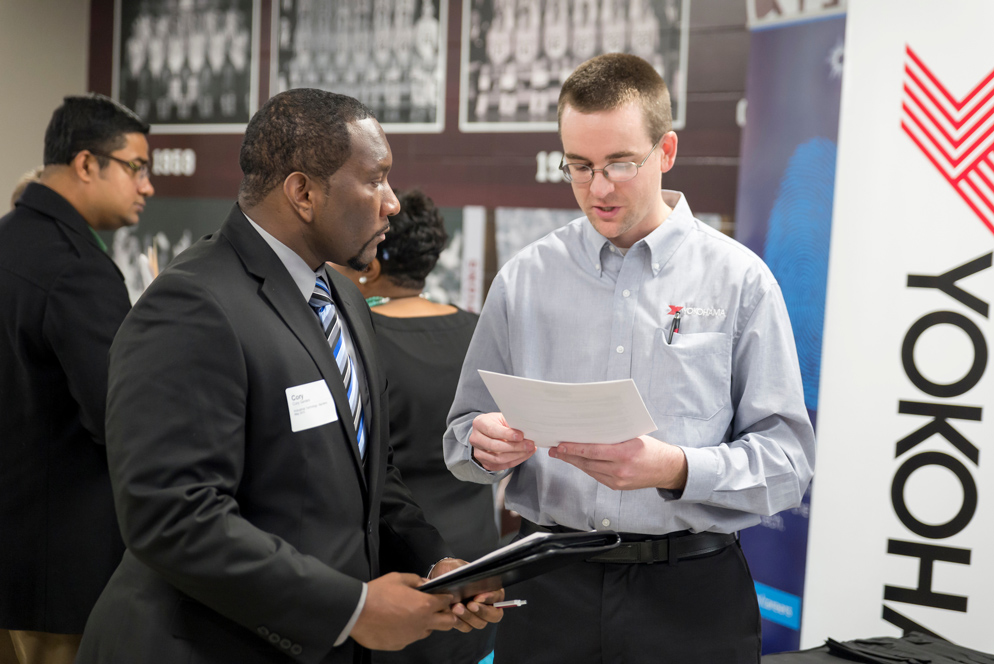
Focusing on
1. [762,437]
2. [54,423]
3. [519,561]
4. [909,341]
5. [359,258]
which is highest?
[359,258]

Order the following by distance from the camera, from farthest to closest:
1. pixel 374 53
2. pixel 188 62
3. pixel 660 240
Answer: pixel 188 62 → pixel 374 53 → pixel 660 240

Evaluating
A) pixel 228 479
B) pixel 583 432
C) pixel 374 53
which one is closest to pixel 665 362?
pixel 583 432

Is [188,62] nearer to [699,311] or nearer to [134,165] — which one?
[134,165]

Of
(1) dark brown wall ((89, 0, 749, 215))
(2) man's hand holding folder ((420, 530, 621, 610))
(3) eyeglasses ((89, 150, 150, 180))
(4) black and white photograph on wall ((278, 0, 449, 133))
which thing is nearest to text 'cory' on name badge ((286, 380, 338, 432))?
(2) man's hand holding folder ((420, 530, 621, 610))

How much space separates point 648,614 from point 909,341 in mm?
1359

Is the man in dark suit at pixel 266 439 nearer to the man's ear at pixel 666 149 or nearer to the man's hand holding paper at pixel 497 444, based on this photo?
the man's hand holding paper at pixel 497 444

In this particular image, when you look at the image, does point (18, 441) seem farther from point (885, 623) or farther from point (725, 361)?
point (885, 623)

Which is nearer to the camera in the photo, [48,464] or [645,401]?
[645,401]

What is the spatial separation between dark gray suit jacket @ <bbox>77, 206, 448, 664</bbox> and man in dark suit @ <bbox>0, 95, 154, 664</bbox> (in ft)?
3.96

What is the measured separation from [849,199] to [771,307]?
109 cm

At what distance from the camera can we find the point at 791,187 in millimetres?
2719

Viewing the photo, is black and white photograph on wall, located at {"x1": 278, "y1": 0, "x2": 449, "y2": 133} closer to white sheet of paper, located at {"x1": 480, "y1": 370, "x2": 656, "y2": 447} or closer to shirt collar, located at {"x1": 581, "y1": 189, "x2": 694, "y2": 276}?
shirt collar, located at {"x1": 581, "y1": 189, "x2": 694, "y2": 276}

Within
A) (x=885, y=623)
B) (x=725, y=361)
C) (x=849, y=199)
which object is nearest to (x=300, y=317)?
(x=725, y=361)

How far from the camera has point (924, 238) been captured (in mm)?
2428
